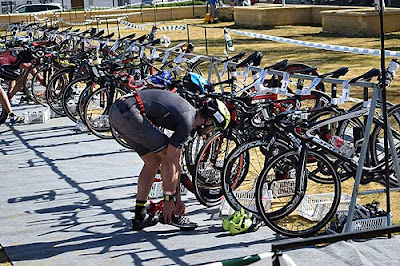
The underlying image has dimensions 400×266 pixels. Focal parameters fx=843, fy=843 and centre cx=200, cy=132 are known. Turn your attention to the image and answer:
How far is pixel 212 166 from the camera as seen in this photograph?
815 cm

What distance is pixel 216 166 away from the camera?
8.16m

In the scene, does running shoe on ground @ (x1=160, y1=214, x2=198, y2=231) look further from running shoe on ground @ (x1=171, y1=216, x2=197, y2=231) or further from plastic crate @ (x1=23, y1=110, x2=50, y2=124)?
plastic crate @ (x1=23, y1=110, x2=50, y2=124)

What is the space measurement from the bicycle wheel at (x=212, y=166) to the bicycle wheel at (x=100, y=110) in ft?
11.9

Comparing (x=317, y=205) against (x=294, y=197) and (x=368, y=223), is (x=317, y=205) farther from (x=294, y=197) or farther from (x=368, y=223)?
(x=368, y=223)

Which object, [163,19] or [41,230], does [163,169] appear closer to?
[41,230]

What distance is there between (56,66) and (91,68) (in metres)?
2.73

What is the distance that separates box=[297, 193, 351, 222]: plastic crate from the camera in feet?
24.0

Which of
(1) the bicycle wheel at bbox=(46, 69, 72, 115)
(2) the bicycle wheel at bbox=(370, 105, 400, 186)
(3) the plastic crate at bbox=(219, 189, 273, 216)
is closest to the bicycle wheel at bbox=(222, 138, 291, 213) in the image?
(3) the plastic crate at bbox=(219, 189, 273, 216)

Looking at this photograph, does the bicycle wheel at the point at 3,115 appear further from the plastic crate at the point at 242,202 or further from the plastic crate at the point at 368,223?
the plastic crate at the point at 368,223

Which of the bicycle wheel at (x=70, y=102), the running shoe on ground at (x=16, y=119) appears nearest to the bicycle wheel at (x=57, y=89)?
the bicycle wheel at (x=70, y=102)

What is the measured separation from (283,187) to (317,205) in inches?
13.2

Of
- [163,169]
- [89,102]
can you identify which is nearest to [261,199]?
[163,169]

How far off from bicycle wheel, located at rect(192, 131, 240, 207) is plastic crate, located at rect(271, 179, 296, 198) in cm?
70

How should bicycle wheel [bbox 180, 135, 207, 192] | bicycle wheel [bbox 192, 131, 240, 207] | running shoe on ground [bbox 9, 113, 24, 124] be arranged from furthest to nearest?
running shoe on ground [bbox 9, 113, 24, 124] < bicycle wheel [bbox 180, 135, 207, 192] < bicycle wheel [bbox 192, 131, 240, 207]
